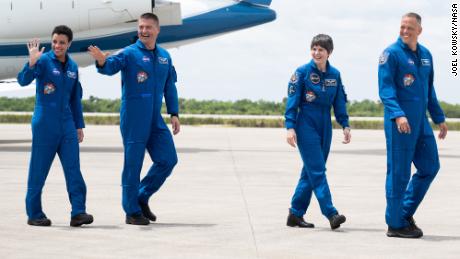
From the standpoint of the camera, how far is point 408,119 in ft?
33.2

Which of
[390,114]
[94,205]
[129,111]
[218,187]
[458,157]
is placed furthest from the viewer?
[458,157]

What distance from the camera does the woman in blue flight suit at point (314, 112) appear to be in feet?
35.2

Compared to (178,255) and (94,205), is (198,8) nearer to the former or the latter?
(94,205)

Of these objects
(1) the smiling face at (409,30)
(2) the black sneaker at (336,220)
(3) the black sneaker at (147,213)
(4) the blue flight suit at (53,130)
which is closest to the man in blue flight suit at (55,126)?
(4) the blue flight suit at (53,130)

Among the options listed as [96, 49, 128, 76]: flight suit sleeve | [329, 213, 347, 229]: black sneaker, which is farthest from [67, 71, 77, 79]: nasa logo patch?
[329, 213, 347, 229]: black sneaker

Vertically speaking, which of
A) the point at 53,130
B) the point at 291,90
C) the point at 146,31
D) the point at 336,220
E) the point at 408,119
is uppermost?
the point at 146,31

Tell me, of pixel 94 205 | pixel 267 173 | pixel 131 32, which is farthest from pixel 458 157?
pixel 94 205

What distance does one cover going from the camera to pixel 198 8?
95.7 ft

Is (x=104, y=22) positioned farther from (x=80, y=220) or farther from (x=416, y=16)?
(x=416, y=16)

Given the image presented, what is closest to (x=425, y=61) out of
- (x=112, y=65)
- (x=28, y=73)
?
(x=112, y=65)

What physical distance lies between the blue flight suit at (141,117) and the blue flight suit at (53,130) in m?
0.55

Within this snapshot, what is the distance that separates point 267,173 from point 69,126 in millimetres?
8385

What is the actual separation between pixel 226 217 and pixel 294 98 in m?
1.81

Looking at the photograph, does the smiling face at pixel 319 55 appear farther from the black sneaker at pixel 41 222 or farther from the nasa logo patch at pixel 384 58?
Result: the black sneaker at pixel 41 222
